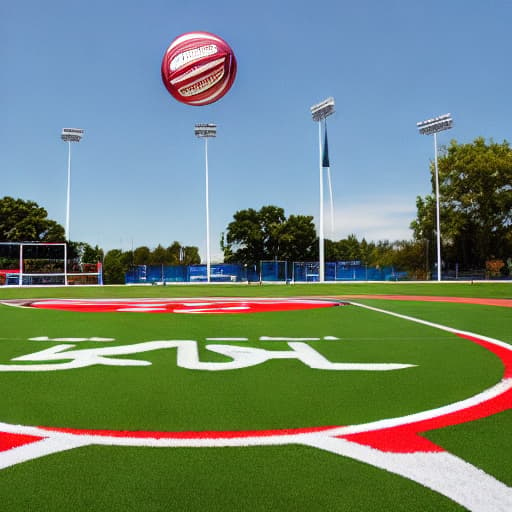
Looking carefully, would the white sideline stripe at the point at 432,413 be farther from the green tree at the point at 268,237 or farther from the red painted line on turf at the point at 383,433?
the green tree at the point at 268,237

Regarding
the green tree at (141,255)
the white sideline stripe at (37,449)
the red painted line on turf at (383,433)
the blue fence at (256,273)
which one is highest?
the green tree at (141,255)

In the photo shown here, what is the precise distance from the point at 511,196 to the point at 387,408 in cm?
5842

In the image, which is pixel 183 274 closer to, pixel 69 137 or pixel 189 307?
pixel 69 137

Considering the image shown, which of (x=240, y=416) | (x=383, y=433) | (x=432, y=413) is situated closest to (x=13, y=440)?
(x=240, y=416)

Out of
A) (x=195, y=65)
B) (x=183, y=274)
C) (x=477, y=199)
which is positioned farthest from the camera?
(x=477, y=199)

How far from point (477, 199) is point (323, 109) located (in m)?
21.1

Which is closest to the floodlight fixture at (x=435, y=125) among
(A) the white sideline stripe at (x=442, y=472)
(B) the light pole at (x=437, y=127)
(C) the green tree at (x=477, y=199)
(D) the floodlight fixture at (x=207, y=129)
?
(B) the light pole at (x=437, y=127)

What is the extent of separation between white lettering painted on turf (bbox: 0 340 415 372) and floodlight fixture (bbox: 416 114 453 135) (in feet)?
168

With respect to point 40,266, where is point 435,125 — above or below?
above

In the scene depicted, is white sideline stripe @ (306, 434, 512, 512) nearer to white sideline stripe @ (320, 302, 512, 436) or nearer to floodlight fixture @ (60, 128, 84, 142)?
white sideline stripe @ (320, 302, 512, 436)

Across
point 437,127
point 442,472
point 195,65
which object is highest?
point 437,127

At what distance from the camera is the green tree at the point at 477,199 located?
184ft

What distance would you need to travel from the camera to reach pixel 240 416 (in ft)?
12.0

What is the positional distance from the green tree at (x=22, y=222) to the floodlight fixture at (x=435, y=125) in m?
46.7
